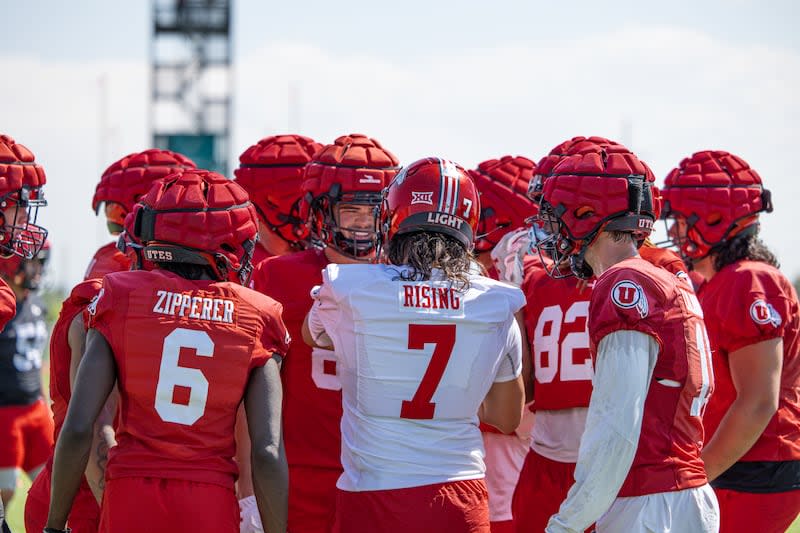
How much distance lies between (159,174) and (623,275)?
2802mm

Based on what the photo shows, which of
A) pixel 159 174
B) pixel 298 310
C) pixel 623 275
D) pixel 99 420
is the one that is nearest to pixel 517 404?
pixel 623 275

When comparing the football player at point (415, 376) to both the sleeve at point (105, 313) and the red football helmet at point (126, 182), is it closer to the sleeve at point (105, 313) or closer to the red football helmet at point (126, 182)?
the sleeve at point (105, 313)

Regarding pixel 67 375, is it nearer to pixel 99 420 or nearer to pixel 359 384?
pixel 99 420

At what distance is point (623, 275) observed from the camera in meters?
3.50

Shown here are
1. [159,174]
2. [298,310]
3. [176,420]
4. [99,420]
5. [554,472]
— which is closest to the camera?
[176,420]

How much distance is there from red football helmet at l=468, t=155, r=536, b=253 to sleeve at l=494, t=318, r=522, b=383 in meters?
2.01

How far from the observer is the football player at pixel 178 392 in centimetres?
346

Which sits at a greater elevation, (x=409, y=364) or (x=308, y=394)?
(x=409, y=364)

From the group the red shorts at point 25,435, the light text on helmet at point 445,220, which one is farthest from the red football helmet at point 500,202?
the red shorts at point 25,435

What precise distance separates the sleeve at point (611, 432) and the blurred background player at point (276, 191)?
8.04ft

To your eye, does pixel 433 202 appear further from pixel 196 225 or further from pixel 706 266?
pixel 706 266

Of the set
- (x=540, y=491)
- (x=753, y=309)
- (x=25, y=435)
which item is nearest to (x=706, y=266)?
(x=753, y=309)

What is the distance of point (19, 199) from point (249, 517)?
5.89ft

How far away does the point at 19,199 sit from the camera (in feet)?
15.6
